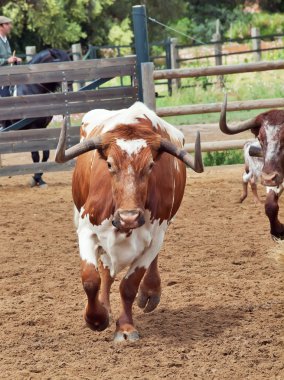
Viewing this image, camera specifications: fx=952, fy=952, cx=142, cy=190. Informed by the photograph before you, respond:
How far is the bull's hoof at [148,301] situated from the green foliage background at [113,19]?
25127 mm

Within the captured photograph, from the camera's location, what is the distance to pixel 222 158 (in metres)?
13.3

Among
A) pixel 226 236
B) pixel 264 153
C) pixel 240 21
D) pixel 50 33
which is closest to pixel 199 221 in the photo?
pixel 226 236

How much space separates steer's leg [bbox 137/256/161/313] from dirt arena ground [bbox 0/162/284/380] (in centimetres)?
8

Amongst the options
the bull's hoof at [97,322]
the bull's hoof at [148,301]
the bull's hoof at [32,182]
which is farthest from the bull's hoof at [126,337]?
the bull's hoof at [32,182]

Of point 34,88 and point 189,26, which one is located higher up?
point 34,88

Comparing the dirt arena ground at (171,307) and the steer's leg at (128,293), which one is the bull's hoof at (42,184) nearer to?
the dirt arena ground at (171,307)

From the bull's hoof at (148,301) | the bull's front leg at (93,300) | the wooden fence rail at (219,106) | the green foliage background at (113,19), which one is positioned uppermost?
the bull's front leg at (93,300)

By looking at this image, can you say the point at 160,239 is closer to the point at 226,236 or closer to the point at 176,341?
the point at 176,341

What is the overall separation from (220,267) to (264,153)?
117 centimetres

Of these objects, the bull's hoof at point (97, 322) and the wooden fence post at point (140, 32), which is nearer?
the bull's hoof at point (97, 322)

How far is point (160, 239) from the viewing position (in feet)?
20.1

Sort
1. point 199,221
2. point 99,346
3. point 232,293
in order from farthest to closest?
1. point 199,221
2. point 232,293
3. point 99,346

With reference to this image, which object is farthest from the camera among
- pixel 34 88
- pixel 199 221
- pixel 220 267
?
pixel 34 88

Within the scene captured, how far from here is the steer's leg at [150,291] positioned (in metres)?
6.46
